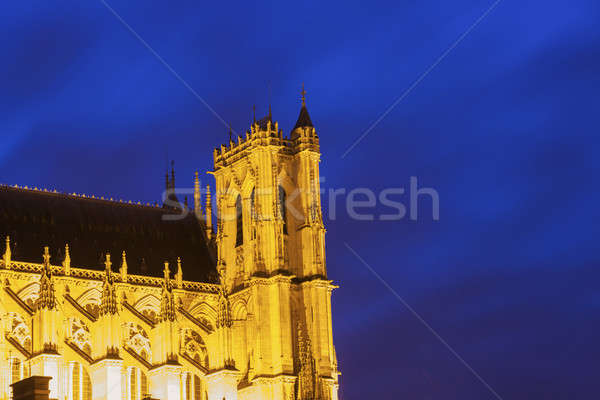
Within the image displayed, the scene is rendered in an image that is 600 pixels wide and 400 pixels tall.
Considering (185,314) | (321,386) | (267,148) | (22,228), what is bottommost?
(321,386)

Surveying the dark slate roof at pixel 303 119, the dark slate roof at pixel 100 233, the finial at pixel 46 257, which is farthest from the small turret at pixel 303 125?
the finial at pixel 46 257

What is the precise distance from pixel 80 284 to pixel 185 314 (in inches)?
239

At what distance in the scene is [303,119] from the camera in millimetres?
70938

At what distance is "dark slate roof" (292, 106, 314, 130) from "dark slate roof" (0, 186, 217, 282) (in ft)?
29.1

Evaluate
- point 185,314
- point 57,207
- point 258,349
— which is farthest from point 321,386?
point 57,207

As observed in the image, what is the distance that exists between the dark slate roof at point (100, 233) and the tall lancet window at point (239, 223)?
2.37m

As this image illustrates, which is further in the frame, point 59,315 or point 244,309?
point 244,309

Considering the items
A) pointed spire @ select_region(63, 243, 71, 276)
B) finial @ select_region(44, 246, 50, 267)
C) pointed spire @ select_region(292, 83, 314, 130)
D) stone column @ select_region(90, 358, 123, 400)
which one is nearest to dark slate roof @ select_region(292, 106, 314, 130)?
pointed spire @ select_region(292, 83, 314, 130)

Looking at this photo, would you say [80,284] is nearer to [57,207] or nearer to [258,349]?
[57,207]

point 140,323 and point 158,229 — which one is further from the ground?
point 158,229

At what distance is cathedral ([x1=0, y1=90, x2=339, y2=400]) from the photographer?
60250 millimetres

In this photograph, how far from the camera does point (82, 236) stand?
220 feet

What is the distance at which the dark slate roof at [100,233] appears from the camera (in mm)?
64875

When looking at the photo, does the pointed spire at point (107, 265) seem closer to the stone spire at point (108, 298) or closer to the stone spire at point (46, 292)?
the stone spire at point (108, 298)
